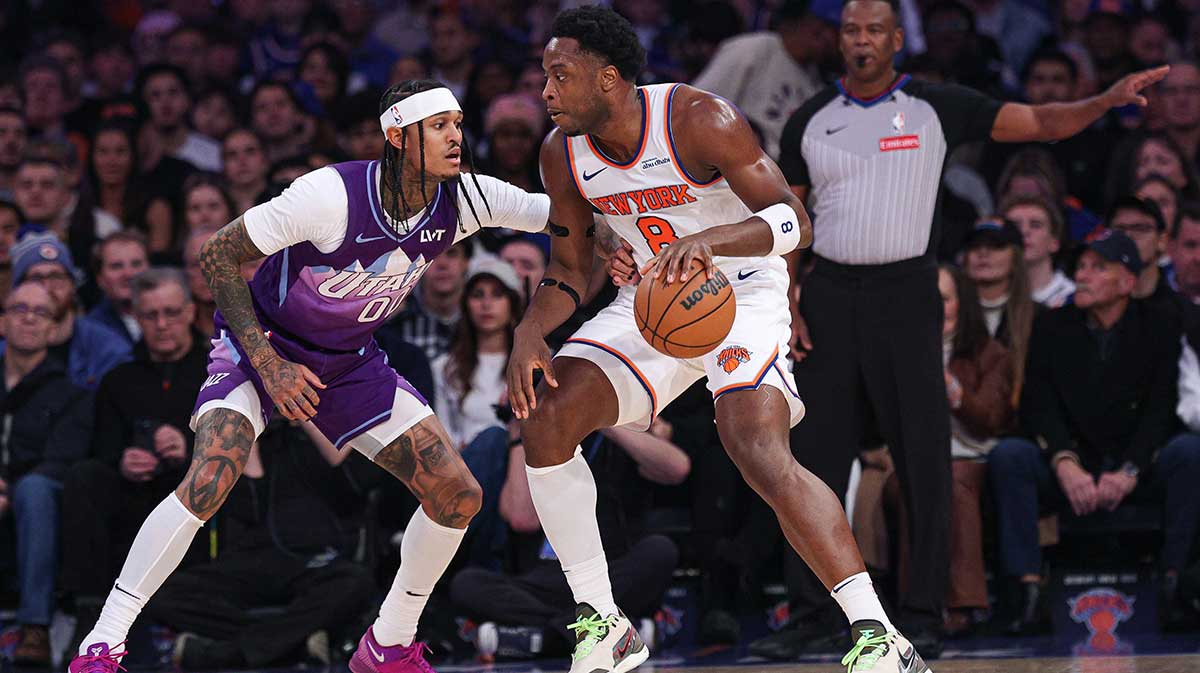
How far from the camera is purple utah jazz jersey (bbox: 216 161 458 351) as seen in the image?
5.00 m

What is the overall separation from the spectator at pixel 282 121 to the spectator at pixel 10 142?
1.36 m

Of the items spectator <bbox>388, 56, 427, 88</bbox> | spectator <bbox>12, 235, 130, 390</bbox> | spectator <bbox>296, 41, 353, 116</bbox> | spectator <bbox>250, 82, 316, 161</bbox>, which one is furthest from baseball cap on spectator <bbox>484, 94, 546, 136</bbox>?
spectator <bbox>12, 235, 130, 390</bbox>

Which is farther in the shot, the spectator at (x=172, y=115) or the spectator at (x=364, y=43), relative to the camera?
the spectator at (x=364, y=43)

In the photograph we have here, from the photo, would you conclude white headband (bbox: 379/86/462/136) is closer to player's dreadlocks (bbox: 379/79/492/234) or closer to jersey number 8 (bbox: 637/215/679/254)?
player's dreadlocks (bbox: 379/79/492/234)

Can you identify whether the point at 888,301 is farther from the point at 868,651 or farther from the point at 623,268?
the point at 868,651

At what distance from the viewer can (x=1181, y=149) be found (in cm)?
839

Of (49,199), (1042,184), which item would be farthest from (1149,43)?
(49,199)

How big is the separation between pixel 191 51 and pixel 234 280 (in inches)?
236

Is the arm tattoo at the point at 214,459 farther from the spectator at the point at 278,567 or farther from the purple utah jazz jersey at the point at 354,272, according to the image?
the spectator at the point at 278,567

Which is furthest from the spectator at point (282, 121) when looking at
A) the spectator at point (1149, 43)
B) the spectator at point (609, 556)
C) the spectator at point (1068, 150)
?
the spectator at point (1149, 43)

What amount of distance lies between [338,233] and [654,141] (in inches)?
40.5

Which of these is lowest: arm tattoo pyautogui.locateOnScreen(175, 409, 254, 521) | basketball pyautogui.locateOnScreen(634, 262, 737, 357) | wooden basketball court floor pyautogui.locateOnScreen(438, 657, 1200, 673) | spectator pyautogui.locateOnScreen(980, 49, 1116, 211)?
wooden basketball court floor pyautogui.locateOnScreen(438, 657, 1200, 673)

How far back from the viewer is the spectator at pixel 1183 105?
8.69m

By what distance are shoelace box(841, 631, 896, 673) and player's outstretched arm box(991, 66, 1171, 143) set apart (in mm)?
2333
